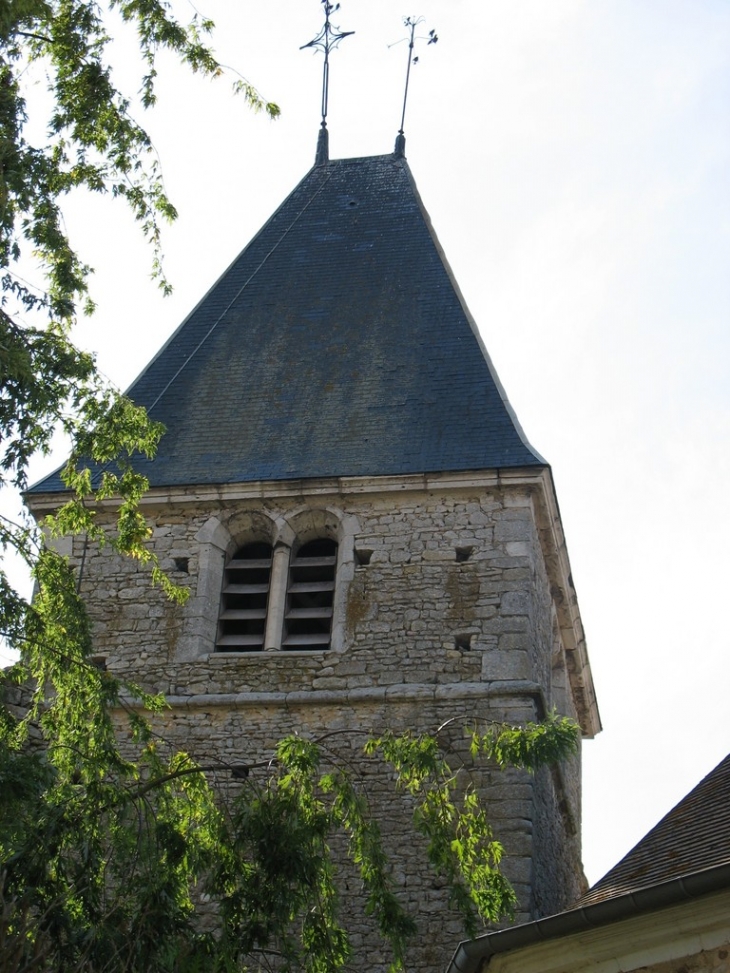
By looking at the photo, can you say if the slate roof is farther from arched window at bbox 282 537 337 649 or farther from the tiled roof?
the tiled roof

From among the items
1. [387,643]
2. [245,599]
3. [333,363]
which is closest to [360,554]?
[387,643]

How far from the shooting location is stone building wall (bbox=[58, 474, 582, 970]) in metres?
10.9

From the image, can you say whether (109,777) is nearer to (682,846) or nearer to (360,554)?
(682,846)

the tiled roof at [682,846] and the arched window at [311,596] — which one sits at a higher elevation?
the arched window at [311,596]

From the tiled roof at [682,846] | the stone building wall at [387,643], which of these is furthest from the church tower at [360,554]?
the tiled roof at [682,846]

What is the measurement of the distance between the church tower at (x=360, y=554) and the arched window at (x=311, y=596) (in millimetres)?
21

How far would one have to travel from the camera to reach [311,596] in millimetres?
12359

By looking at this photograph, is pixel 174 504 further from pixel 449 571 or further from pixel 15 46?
pixel 15 46

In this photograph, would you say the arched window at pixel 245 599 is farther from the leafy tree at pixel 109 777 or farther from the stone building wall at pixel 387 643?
the leafy tree at pixel 109 777

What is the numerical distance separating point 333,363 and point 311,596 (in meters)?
2.39

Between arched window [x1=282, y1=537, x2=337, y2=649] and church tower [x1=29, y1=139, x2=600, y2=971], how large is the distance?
0.07ft

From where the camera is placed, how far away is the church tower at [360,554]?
36.4 ft

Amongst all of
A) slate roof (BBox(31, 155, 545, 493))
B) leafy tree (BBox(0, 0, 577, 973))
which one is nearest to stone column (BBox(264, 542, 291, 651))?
slate roof (BBox(31, 155, 545, 493))

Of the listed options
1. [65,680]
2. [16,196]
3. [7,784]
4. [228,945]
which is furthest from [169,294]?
[228,945]
